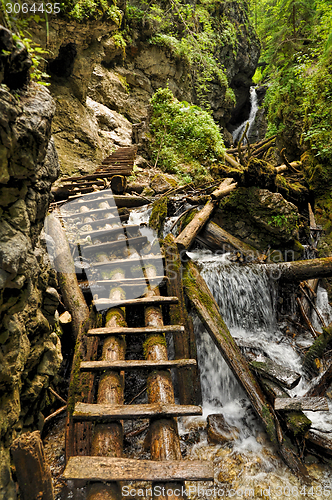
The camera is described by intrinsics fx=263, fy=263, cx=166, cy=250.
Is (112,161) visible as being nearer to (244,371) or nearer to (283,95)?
(283,95)

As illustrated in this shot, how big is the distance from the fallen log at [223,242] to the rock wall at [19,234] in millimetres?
4220

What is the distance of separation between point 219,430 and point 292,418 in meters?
0.87

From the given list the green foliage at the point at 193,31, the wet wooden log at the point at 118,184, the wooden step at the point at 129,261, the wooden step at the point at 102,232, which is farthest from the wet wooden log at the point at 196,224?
the green foliage at the point at 193,31

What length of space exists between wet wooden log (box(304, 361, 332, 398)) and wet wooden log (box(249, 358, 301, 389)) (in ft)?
1.74

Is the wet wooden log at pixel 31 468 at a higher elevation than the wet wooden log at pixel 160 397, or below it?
higher

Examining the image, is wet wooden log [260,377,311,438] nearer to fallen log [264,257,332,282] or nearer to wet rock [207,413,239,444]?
wet rock [207,413,239,444]

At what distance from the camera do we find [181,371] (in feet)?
11.3

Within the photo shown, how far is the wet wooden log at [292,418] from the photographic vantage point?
274 centimetres

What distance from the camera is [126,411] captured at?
237 centimetres

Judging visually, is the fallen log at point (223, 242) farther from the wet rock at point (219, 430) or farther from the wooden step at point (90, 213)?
the wet rock at point (219, 430)

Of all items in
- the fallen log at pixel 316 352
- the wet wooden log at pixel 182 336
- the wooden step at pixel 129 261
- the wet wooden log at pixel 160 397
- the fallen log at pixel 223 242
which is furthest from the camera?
the fallen log at pixel 223 242

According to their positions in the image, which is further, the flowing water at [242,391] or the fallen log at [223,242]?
the fallen log at [223,242]

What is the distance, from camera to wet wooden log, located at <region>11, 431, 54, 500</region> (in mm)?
1560

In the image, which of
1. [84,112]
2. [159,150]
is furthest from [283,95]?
[84,112]
